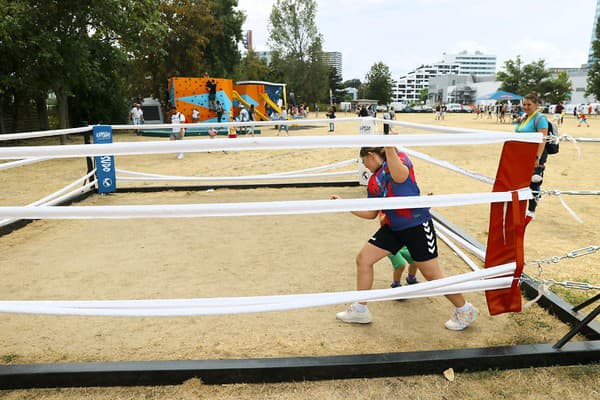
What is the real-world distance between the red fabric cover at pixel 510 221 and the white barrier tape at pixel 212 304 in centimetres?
10

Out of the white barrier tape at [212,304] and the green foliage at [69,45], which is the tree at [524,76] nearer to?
the green foliage at [69,45]

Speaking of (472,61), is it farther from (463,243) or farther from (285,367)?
(285,367)

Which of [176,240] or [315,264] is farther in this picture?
[176,240]

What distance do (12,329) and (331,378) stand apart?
96.9 inches

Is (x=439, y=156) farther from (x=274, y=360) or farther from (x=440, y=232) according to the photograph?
(x=274, y=360)

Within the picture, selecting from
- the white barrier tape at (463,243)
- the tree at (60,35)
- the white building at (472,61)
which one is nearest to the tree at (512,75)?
the tree at (60,35)

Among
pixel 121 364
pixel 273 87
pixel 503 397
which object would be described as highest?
pixel 273 87

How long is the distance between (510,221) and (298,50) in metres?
58.9

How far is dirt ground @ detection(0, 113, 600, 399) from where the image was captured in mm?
2541

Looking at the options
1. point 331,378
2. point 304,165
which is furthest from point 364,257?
point 304,165

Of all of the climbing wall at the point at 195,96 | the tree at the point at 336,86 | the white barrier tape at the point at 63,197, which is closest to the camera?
the white barrier tape at the point at 63,197

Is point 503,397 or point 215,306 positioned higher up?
point 215,306

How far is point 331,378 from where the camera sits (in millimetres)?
2582

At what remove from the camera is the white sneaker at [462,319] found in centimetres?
310
